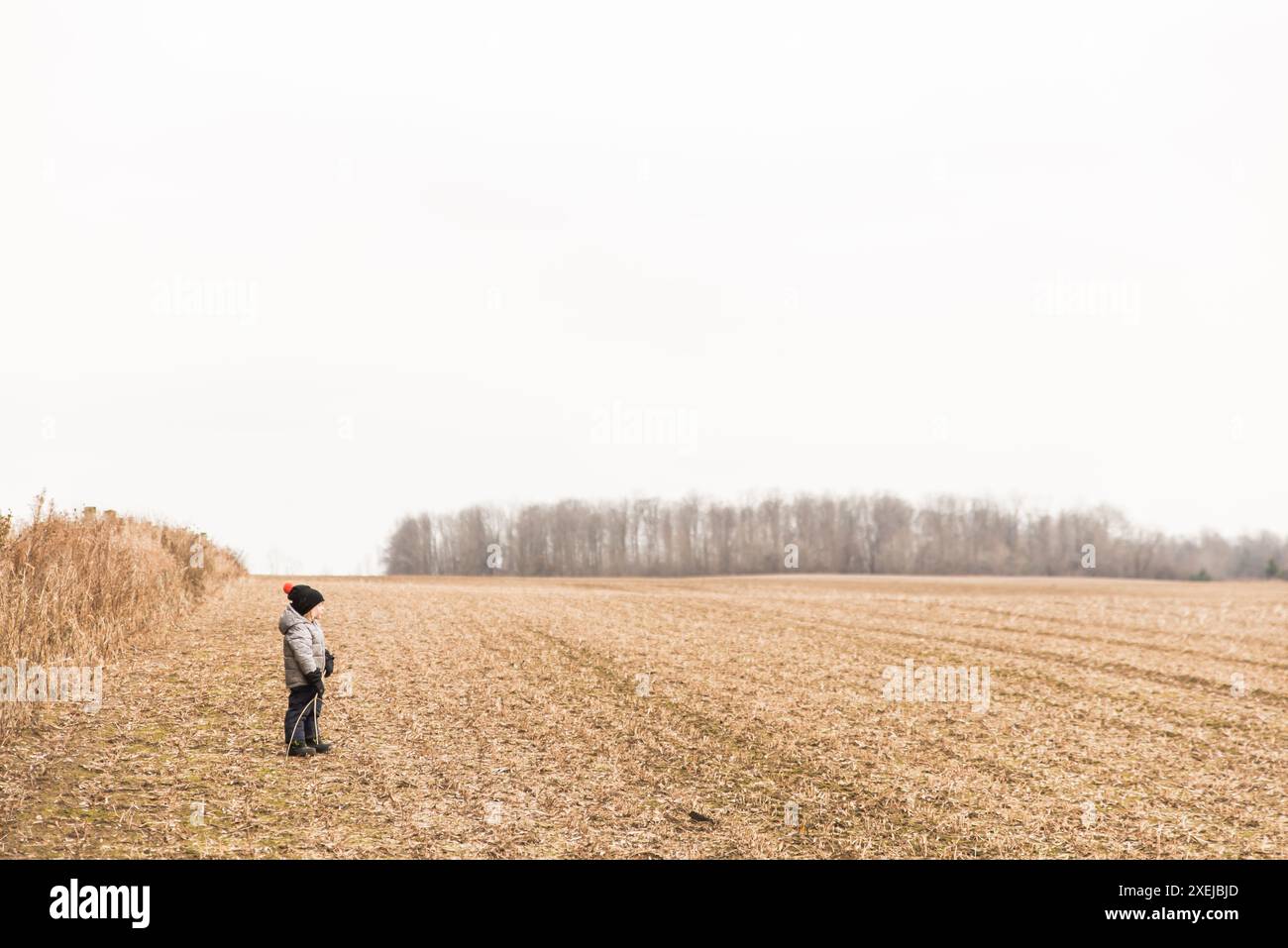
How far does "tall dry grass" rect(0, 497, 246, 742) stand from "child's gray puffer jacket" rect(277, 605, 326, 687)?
3777 millimetres

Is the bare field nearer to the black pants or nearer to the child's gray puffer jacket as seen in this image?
the black pants

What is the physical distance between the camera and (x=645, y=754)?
12430 mm

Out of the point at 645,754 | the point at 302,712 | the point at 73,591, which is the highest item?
the point at 73,591

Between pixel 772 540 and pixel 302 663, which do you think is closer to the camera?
pixel 302 663

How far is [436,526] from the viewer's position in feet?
395

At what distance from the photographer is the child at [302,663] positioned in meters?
10.6

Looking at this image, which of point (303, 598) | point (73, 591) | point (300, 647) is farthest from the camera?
point (73, 591)

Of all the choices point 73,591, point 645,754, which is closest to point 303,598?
point 645,754

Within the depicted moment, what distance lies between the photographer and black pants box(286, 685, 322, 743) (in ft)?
36.4

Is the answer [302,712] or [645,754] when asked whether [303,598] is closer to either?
[302,712]

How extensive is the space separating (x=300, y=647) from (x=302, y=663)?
→ 0.68ft

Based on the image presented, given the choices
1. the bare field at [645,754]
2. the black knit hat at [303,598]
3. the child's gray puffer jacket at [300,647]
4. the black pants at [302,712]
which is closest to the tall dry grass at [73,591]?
the bare field at [645,754]

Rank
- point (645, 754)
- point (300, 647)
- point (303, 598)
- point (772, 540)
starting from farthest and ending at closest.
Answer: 1. point (772, 540)
2. point (645, 754)
3. point (303, 598)
4. point (300, 647)
